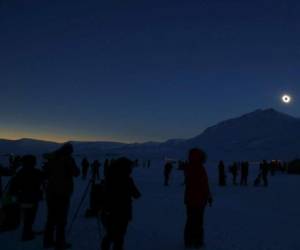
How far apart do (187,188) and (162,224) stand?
2.98 metres

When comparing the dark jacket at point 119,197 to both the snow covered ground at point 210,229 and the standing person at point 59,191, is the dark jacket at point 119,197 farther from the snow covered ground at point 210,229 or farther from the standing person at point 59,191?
the snow covered ground at point 210,229

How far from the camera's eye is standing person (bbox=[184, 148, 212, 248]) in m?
7.28

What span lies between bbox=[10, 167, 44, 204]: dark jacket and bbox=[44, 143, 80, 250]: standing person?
0.57 meters

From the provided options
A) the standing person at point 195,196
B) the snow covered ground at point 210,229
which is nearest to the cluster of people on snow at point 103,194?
the standing person at point 195,196

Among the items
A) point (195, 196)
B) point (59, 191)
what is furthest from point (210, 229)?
point (59, 191)

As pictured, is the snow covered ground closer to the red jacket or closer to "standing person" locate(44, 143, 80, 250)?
"standing person" locate(44, 143, 80, 250)

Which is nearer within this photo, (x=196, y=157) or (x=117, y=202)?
(x=117, y=202)

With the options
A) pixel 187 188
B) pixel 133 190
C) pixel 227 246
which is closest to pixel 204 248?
pixel 227 246

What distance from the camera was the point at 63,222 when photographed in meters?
6.86

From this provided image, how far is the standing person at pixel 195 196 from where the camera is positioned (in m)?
7.28

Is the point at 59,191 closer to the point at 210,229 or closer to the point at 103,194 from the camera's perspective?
the point at 103,194

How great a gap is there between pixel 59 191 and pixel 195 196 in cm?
235

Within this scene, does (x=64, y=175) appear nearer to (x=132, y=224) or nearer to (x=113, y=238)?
(x=113, y=238)

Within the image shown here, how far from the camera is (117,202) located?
5.66 m
